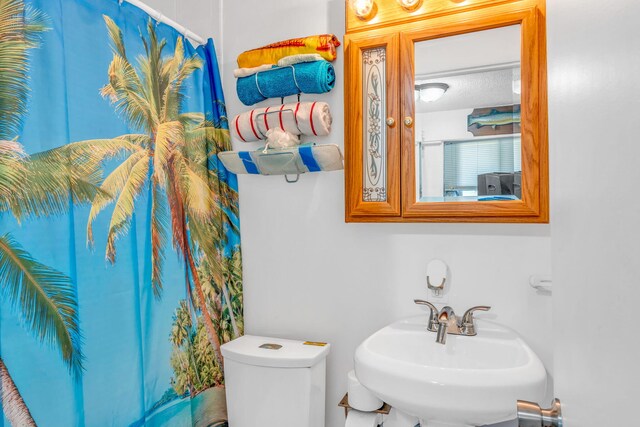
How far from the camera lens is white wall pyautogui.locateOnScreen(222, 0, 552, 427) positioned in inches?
52.7

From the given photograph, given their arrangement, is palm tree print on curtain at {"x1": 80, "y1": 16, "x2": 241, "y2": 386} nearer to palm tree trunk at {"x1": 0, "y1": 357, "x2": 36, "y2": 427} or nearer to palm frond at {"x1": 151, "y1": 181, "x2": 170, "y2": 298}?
palm frond at {"x1": 151, "y1": 181, "x2": 170, "y2": 298}

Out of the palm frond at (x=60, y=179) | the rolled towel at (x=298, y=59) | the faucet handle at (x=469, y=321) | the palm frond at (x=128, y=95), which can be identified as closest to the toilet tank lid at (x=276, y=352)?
the faucet handle at (x=469, y=321)

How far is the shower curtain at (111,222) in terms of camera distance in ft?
3.30

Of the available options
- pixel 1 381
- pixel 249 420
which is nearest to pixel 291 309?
pixel 249 420

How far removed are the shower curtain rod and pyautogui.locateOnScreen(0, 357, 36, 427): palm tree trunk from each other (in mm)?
1203

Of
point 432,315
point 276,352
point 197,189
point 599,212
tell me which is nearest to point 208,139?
point 197,189

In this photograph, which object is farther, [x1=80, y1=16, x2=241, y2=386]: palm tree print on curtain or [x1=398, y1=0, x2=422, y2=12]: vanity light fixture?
[x1=398, y1=0, x2=422, y2=12]: vanity light fixture

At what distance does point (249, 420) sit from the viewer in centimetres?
146

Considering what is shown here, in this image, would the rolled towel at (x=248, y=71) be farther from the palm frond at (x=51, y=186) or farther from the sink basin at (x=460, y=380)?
the sink basin at (x=460, y=380)

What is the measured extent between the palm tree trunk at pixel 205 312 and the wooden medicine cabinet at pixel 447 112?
2.19 feet

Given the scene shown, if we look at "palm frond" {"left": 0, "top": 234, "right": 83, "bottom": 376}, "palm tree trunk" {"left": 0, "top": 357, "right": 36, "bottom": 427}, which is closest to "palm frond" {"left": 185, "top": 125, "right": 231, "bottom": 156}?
"palm frond" {"left": 0, "top": 234, "right": 83, "bottom": 376}

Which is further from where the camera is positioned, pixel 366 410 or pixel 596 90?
pixel 366 410

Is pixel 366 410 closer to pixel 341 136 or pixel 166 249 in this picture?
pixel 166 249

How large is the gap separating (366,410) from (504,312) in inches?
23.2
